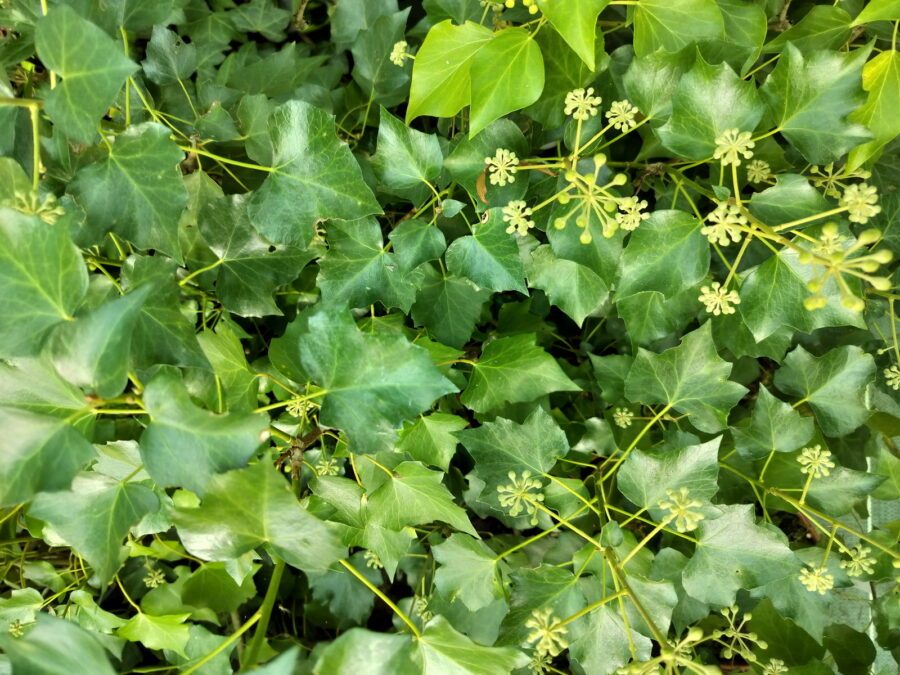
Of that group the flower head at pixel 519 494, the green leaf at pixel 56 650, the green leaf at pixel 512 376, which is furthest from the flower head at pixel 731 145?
the green leaf at pixel 56 650

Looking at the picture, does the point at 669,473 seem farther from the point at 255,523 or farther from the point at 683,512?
the point at 255,523

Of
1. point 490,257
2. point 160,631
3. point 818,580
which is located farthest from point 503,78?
point 160,631

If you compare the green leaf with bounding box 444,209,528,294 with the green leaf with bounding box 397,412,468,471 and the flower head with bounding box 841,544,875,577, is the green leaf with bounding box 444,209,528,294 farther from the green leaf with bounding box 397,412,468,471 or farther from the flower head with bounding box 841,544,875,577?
the flower head with bounding box 841,544,875,577

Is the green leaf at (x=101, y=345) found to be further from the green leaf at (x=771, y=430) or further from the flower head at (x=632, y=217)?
the green leaf at (x=771, y=430)

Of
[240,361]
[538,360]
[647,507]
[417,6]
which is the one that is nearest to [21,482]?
[240,361]

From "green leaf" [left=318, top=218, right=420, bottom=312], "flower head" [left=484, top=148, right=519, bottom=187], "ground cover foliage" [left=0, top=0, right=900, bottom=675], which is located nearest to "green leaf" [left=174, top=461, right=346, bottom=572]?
"ground cover foliage" [left=0, top=0, right=900, bottom=675]
